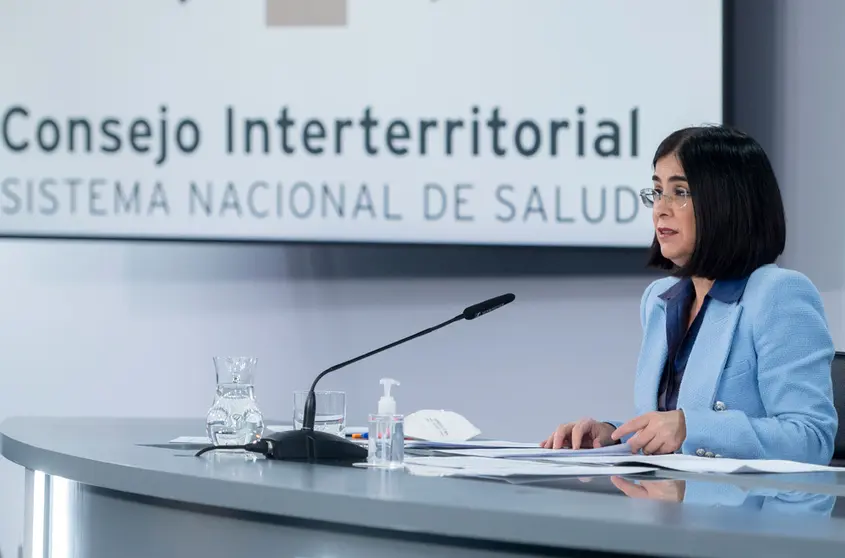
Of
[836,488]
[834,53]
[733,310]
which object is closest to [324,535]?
[836,488]

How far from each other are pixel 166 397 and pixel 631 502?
2219mm

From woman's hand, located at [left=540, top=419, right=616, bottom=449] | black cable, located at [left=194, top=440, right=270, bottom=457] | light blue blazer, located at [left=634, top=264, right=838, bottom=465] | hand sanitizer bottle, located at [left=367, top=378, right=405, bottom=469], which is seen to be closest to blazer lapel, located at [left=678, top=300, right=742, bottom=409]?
light blue blazer, located at [left=634, top=264, right=838, bottom=465]

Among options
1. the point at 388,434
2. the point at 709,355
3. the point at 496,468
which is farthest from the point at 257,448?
the point at 709,355

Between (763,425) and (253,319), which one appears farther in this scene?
(253,319)

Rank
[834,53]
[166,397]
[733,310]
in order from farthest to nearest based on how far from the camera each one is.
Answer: [166,397]
[834,53]
[733,310]

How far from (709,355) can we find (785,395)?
152 mm

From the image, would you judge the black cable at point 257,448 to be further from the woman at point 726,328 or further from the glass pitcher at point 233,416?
the woman at point 726,328

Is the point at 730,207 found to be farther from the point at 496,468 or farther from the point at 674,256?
the point at 496,468

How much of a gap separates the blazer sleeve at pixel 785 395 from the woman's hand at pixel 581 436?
0.61 ft

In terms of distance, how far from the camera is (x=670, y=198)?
1953 millimetres

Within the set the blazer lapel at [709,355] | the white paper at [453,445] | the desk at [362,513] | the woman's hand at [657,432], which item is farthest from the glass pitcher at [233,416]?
the blazer lapel at [709,355]

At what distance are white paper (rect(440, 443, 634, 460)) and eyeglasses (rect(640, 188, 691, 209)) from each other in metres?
0.52

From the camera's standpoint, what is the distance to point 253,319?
9.90 ft

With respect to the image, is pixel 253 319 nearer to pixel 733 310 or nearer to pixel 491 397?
pixel 491 397
